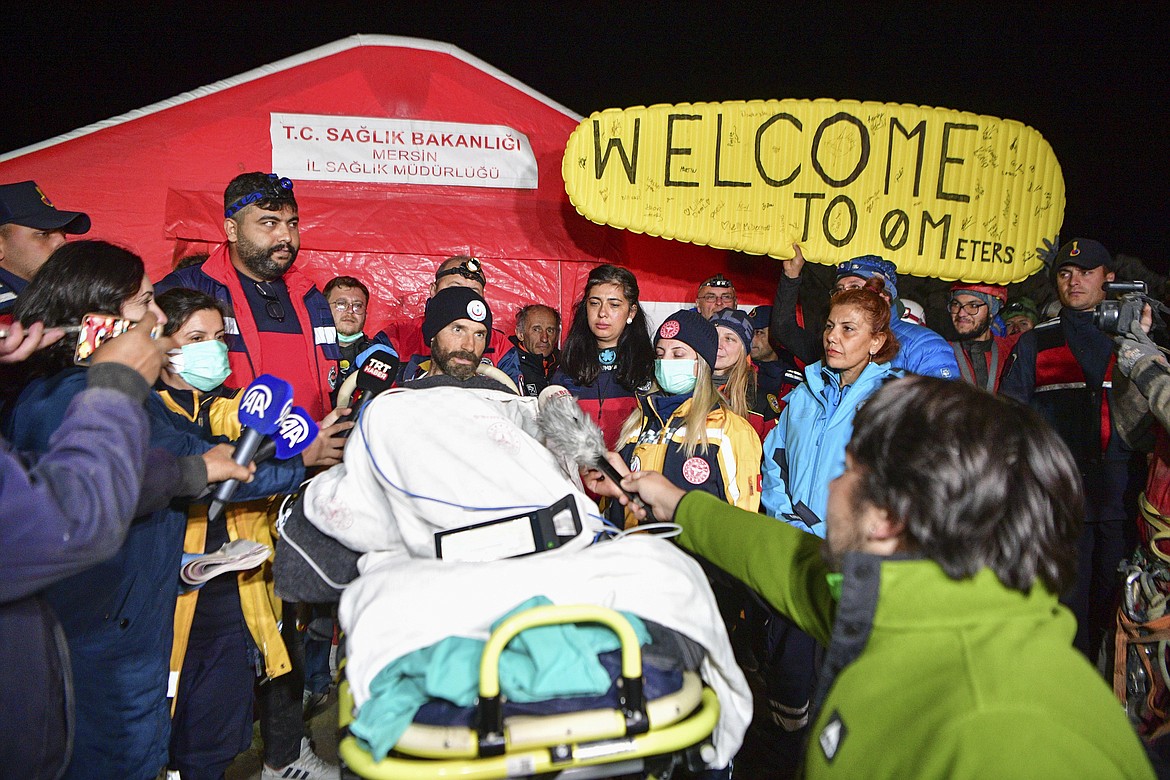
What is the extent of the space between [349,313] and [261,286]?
138cm

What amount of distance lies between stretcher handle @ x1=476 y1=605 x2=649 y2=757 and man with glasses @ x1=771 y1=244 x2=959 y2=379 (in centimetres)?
278

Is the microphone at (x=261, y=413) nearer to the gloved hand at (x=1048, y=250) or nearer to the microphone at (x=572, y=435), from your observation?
the microphone at (x=572, y=435)

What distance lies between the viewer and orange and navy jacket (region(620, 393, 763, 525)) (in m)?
3.42

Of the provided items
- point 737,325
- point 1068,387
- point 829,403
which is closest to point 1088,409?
point 1068,387

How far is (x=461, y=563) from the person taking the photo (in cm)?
186

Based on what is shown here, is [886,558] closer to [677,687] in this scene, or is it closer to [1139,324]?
[677,687]

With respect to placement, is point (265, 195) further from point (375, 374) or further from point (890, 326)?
point (890, 326)

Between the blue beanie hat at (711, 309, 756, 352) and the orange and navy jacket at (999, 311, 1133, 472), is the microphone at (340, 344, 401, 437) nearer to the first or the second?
the blue beanie hat at (711, 309, 756, 352)

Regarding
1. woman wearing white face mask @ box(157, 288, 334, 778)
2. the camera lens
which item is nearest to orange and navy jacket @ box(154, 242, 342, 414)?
woman wearing white face mask @ box(157, 288, 334, 778)

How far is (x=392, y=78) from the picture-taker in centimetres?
637

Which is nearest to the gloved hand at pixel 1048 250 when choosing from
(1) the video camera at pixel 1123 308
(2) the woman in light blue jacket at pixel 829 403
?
(1) the video camera at pixel 1123 308

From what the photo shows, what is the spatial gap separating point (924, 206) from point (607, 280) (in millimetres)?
2865

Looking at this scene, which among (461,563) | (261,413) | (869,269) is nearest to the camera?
(461,563)

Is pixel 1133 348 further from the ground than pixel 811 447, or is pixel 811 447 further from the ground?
pixel 1133 348
